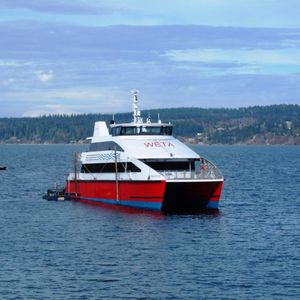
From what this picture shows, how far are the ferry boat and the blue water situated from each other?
1846 millimetres

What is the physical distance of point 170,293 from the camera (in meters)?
42.6

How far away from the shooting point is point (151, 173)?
6938cm

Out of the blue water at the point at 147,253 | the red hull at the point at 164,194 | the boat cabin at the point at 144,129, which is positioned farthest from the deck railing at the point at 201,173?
the boat cabin at the point at 144,129

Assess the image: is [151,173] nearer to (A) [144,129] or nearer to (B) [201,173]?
(B) [201,173]

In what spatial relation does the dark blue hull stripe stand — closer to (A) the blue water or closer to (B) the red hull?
(B) the red hull

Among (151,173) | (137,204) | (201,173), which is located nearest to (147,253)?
(151,173)

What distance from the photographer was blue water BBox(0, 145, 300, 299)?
43.4 meters

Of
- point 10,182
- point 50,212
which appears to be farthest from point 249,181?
point 50,212

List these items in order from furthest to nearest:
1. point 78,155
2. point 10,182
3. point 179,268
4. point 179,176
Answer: point 10,182
point 78,155
point 179,176
point 179,268

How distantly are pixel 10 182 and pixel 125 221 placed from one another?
55.4 m

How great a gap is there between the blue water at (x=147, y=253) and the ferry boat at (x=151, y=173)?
1846mm

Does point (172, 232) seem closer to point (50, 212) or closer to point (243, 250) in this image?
point (243, 250)

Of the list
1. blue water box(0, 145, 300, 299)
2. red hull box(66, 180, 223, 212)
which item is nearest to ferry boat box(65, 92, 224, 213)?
red hull box(66, 180, 223, 212)

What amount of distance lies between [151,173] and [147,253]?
1736 cm
